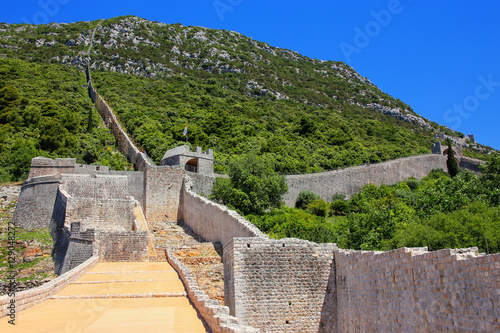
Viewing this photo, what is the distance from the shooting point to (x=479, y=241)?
1733 centimetres

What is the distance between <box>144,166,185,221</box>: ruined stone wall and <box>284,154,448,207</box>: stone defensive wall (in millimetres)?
11746

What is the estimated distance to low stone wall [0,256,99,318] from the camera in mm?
9156

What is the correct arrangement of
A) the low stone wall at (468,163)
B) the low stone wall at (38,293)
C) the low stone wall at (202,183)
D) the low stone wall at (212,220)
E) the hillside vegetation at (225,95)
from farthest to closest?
the low stone wall at (468,163), the hillside vegetation at (225,95), the low stone wall at (202,183), the low stone wall at (212,220), the low stone wall at (38,293)

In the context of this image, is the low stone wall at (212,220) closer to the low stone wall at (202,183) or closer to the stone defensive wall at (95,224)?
the low stone wall at (202,183)

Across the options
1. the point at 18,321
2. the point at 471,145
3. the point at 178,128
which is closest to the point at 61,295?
the point at 18,321

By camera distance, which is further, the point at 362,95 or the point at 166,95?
the point at 362,95

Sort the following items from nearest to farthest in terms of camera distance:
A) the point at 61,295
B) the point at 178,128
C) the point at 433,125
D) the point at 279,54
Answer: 1. the point at 61,295
2. the point at 178,128
3. the point at 433,125
4. the point at 279,54

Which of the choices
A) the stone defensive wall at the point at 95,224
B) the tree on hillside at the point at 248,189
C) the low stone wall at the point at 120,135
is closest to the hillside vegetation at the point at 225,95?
the low stone wall at the point at 120,135

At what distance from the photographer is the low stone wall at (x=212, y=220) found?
18.0 metres

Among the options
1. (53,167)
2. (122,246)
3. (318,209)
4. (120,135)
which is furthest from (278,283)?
(120,135)

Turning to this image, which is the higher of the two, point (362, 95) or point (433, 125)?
point (362, 95)

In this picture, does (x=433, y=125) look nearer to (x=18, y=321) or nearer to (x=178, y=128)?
(x=178, y=128)

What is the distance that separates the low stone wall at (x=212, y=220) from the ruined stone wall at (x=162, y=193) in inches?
20.4

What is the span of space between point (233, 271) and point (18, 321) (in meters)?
5.56
